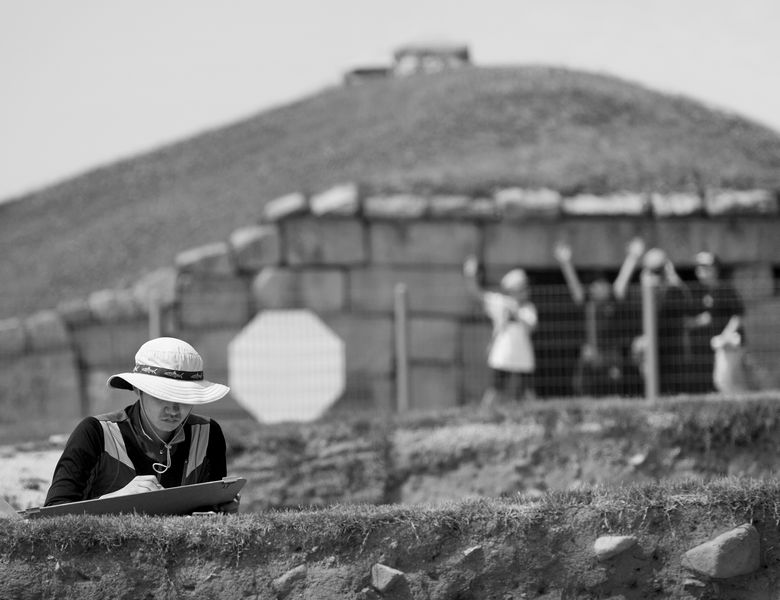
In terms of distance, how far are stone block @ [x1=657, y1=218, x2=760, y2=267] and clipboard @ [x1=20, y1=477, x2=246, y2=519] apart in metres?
14.0

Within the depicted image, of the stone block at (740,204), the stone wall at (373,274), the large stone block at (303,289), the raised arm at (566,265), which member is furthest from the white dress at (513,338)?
the stone block at (740,204)

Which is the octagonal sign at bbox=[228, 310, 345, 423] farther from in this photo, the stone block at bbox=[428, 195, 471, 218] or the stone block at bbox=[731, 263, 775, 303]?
the stone block at bbox=[731, 263, 775, 303]

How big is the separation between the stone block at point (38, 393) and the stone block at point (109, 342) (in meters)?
0.41

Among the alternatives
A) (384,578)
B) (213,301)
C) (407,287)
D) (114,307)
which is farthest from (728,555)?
(114,307)

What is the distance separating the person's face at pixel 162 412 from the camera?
6750 mm

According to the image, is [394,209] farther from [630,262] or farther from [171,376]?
[171,376]

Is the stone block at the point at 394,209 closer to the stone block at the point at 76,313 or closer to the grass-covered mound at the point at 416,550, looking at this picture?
the stone block at the point at 76,313

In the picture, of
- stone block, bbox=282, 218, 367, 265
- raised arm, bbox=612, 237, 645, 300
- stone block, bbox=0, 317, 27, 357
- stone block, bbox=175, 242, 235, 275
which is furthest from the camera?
stone block, bbox=0, 317, 27, 357

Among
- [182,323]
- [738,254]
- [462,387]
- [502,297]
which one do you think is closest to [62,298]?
[182,323]

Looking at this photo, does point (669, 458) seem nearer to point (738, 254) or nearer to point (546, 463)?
point (546, 463)

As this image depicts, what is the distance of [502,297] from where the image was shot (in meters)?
16.3

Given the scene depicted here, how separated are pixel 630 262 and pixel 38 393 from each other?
27.4 feet

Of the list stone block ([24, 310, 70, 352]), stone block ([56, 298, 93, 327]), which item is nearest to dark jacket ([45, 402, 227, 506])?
stone block ([56, 298, 93, 327])

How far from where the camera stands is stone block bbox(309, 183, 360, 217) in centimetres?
1923
